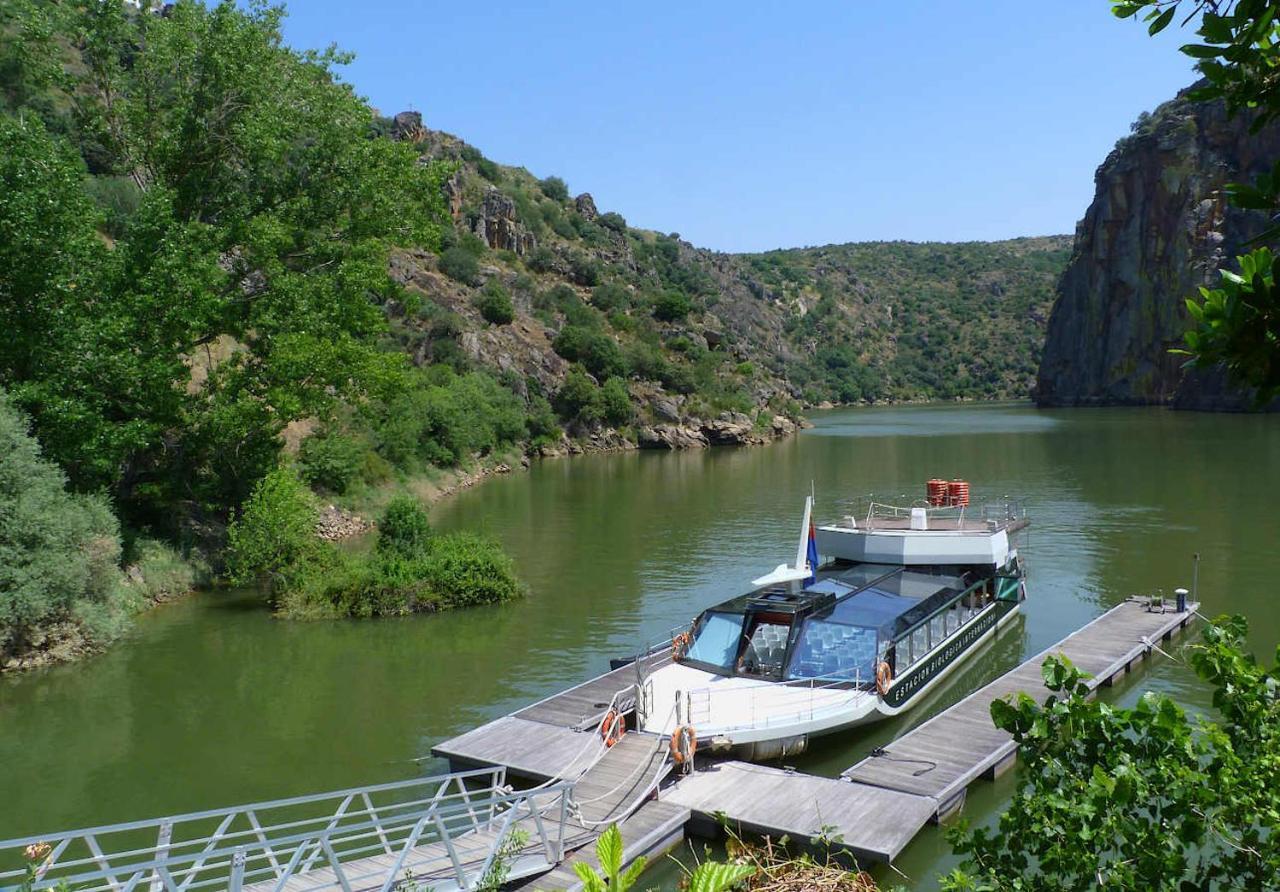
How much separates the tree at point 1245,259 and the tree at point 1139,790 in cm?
203

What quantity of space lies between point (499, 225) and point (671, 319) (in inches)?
715

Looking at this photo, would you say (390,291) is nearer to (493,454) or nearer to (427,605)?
(427,605)

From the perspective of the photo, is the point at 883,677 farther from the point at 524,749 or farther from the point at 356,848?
the point at 356,848

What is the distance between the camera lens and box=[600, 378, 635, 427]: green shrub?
258 ft

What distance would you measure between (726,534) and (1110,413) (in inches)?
3208

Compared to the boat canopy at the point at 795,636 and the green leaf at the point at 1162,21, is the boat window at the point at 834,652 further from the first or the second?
the green leaf at the point at 1162,21

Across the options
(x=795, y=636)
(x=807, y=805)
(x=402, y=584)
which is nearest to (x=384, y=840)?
(x=807, y=805)

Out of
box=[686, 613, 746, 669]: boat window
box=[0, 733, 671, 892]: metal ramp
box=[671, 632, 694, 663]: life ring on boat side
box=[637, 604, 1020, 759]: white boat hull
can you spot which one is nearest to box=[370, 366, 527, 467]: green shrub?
box=[671, 632, 694, 663]: life ring on boat side

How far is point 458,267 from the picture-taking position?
83375 mm

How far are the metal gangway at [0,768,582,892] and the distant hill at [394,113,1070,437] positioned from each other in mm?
30864

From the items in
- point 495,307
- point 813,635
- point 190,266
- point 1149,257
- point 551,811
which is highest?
point 1149,257

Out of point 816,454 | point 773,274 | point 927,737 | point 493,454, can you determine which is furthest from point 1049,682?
point 773,274

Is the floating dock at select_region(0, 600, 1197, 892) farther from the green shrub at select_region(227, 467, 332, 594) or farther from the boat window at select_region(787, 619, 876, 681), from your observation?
the green shrub at select_region(227, 467, 332, 594)

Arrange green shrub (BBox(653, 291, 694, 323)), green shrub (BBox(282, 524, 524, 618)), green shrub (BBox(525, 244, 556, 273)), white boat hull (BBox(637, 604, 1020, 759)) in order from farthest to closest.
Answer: green shrub (BBox(653, 291, 694, 323)), green shrub (BBox(525, 244, 556, 273)), green shrub (BBox(282, 524, 524, 618)), white boat hull (BBox(637, 604, 1020, 759))
